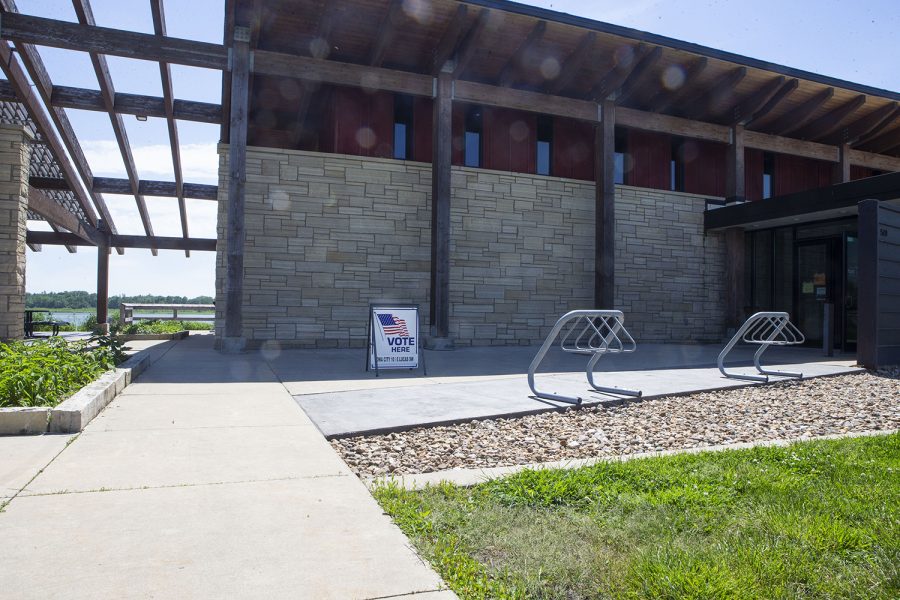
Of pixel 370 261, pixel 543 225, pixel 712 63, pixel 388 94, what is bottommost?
pixel 370 261

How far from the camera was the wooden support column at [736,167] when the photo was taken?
14.9 m

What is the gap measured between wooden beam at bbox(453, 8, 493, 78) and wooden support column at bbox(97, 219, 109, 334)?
15.0 meters

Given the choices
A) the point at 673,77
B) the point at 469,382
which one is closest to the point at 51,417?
the point at 469,382

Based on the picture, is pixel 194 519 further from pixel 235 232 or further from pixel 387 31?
pixel 387 31

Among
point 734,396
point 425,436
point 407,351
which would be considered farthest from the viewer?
point 407,351

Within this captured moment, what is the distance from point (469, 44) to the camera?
37.9ft

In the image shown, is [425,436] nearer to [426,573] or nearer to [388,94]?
[426,573]

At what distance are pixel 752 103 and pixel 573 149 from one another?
14.9 ft

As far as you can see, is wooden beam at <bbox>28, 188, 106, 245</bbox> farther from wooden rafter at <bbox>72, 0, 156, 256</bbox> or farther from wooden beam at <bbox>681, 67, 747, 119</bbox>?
wooden beam at <bbox>681, 67, 747, 119</bbox>

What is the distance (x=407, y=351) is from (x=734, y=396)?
3989mm

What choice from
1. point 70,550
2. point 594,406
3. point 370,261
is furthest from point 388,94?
point 70,550

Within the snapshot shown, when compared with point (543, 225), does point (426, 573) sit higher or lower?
lower

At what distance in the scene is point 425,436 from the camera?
14.8 ft

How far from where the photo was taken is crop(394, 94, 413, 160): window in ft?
42.7
